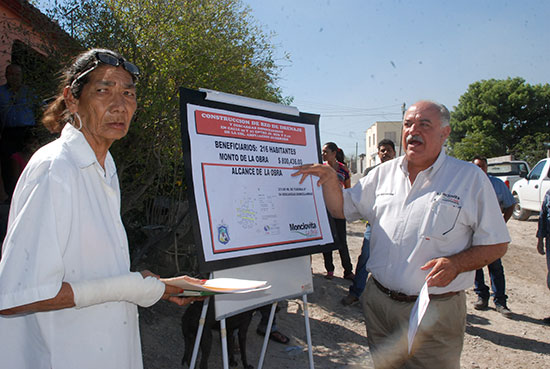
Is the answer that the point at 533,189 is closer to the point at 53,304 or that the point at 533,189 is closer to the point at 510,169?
the point at 510,169

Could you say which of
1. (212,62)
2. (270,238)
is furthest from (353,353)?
(212,62)

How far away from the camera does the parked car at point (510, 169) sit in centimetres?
1576

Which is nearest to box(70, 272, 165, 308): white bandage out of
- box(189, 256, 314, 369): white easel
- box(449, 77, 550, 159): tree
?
box(189, 256, 314, 369): white easel

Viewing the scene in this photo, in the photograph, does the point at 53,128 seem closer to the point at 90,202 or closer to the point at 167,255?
the point at 90,202

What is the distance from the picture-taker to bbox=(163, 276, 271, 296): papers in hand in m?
1.51

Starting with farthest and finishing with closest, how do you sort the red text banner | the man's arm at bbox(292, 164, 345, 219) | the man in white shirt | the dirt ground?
the dirt ground < the man's arm at bbox(292, 164, 345, 219) < the red text banner < the man in white shirt

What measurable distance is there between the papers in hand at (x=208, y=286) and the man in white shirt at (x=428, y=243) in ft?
3.75

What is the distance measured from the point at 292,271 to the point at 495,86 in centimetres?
4347

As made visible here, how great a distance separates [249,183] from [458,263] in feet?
4.69

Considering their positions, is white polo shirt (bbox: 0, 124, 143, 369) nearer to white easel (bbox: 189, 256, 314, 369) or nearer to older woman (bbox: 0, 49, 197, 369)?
older woman (bbox: 0, 49, 197, 369)

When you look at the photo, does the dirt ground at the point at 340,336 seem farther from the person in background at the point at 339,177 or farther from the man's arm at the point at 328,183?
the man's arm at the point at 328,183

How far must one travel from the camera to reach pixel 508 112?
38.0 metres

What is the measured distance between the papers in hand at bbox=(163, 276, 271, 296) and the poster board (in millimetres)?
658

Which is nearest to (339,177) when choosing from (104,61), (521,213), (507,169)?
(104,61)
